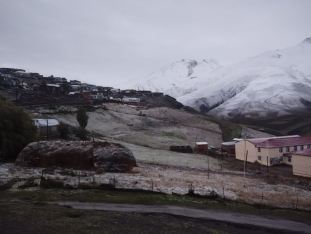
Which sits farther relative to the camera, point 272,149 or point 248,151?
point 248,151

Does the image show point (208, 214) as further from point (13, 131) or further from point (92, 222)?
point (13, 131)

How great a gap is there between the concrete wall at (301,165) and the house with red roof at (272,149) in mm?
6328

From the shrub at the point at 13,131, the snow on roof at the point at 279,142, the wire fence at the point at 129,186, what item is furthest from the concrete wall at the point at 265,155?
the shrub at the point at 13,131

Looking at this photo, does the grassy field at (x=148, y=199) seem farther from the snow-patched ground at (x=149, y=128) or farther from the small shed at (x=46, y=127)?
the snow-patched ground at (x=149, y=128)

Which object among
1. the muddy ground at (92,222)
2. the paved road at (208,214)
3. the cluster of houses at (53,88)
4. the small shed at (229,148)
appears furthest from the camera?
the cluster of houses at (53,88)

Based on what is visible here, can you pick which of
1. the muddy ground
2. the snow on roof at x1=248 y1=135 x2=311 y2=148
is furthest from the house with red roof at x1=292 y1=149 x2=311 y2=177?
the muddy ground

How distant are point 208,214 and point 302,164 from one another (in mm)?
32844

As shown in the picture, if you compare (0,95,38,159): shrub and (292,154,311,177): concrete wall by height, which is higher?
(0,95,38,159): shrub

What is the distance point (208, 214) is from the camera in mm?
19719

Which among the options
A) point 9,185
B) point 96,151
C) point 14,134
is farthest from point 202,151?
point 9,185

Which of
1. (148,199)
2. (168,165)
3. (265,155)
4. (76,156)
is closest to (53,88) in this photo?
(168,165)

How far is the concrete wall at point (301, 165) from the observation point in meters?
45.8

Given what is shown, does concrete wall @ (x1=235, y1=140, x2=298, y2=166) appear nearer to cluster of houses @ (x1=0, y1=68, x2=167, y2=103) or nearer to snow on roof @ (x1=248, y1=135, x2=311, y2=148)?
snow on roof @ (x1=248, y1=135, x2=311, y2=148)

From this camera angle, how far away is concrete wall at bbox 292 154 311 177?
1804 inches
